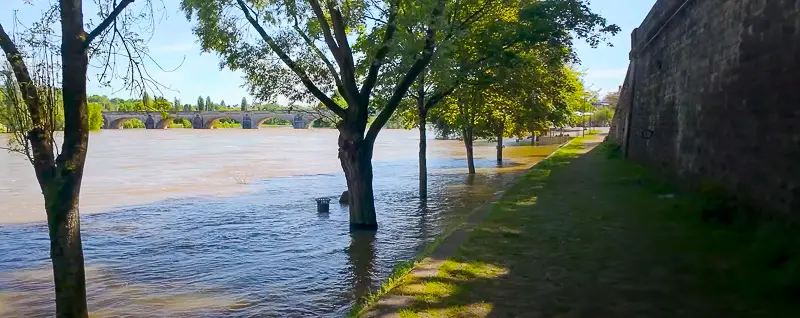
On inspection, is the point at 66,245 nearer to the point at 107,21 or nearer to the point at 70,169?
the point at 70,169

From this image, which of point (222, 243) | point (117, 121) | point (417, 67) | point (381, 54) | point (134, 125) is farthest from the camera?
point (134, 125)

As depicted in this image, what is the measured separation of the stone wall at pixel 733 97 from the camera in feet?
21.6

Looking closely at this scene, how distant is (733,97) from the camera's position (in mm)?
8492

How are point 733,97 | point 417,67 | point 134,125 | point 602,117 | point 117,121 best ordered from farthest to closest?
point 134,125 < point 117,121 < point 602,117 < point 417,67 < point 733,97

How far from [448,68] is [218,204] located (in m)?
11.6

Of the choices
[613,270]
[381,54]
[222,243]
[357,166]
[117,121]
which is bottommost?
[222,243]

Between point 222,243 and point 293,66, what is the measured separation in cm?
422

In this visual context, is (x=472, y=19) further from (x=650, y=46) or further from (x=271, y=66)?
(x=271, y=66)

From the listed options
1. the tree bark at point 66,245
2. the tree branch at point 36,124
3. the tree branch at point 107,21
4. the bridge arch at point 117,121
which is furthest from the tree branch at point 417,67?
the bridge arch at point 117,121

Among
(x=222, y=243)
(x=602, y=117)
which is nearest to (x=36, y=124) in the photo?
(x=222, y=243)

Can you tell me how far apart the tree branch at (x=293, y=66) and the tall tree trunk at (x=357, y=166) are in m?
0.48

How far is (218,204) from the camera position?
21.9 meters

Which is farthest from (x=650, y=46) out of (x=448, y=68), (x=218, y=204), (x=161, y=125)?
(x=161, y=125)

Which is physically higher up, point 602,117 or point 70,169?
point 602,117
